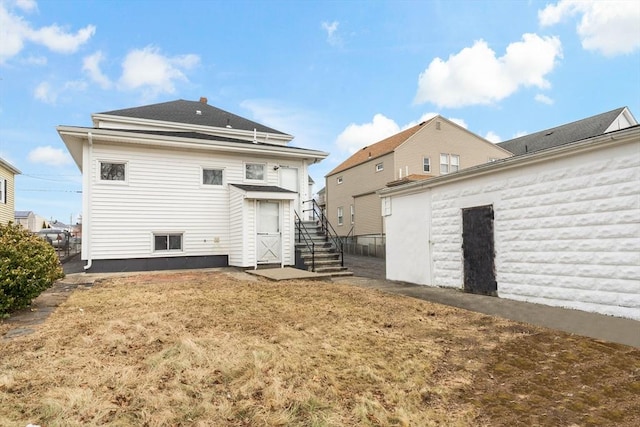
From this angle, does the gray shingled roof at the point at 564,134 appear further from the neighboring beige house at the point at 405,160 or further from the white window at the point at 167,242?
the white window at the point at 167,242

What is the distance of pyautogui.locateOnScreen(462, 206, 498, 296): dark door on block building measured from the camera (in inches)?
321

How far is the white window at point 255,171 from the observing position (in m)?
15.2

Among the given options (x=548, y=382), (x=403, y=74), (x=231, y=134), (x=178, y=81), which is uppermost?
(x=178, y=81)

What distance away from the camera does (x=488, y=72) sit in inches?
902

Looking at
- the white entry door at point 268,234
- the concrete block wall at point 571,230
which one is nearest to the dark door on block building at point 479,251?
the concrete block wall at point 571,230

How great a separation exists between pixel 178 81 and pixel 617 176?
2658 centimetres

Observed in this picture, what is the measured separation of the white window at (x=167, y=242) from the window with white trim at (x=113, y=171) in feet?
7.99

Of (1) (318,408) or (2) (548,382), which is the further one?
(2) (548,382)

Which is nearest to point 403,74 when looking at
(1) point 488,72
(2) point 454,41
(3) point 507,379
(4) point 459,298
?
(2) point 454,41

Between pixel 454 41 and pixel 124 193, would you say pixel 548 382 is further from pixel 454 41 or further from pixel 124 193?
pixel 454 41

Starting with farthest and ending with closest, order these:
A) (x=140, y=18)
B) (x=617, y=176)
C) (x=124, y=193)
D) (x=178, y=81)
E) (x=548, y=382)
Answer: (x=178, y=81)
(x=140, y=18)
(x=124, y=193)
(x=617, y=176)
(x=548, y=382)

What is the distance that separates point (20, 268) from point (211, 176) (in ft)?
29.1

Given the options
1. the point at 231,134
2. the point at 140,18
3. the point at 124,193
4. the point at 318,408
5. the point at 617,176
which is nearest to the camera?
the point at 318,408

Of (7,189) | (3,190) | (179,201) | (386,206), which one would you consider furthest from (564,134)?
(7,189)
